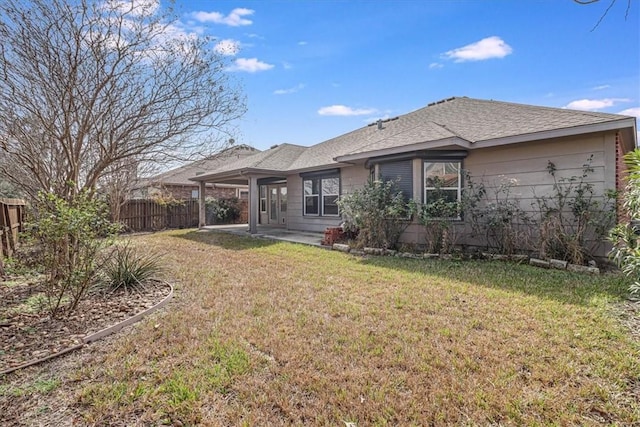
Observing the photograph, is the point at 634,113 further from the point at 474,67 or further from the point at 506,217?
the point at 474,67

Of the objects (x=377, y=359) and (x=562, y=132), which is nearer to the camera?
(x=377, y=359)

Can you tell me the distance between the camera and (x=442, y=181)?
8.47m

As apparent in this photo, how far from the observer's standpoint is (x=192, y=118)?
20.8ft

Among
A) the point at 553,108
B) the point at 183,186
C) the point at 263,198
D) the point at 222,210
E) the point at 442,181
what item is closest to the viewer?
the point at 553,108

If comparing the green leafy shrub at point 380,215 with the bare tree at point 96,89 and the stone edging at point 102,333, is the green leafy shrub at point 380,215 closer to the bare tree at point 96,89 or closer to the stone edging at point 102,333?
the bare tree at point 96,89

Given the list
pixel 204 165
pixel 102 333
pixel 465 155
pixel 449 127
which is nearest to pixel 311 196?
pixel 204 165

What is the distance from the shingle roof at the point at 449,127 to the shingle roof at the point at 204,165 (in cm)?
229

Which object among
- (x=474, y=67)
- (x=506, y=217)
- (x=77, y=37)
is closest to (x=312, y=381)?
(x=77, y=37)

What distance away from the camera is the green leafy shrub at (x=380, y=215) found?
27.7ft

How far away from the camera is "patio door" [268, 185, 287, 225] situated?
16.0m

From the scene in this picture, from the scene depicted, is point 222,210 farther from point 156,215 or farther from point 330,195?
point 330,195

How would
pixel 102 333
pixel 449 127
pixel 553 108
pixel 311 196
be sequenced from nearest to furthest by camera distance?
1. pixel 102 333
2. pixel 553 108
3. pixel 449 127
4. pixel 311 196

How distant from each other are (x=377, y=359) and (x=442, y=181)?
21.5 ft

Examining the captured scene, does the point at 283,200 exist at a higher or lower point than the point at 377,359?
higher
